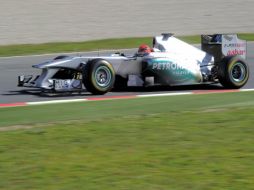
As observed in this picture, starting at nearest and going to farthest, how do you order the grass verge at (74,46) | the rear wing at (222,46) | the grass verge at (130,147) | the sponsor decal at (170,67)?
the grass verge at (130,147) < the sponsor decal at (170,67) < the rear wing at (222,46) < the grass verge at (74,46)

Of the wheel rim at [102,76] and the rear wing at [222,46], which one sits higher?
the rear wing at [222,46]

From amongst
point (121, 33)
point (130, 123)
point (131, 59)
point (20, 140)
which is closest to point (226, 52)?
point (131, 59)

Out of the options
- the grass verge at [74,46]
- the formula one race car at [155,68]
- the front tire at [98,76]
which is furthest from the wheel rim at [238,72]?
the grass verge at [74,46]

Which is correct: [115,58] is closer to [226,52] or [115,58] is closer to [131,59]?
[131,59]

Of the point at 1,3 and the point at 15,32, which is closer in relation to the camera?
the point at 15,32

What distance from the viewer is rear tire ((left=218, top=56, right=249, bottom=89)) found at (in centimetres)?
1188

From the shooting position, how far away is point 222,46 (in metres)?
12.2

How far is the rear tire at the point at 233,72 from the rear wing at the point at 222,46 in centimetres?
34

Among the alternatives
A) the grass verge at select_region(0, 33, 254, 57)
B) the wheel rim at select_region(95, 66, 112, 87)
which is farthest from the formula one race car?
the grass verge at select_region(0, 33, 254, 57)

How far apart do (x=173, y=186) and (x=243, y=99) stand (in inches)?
209

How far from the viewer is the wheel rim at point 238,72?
12.0 m

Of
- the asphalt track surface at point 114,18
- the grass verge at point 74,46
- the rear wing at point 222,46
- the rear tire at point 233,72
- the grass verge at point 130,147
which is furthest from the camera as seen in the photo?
the asphalt track surface at point 114,18

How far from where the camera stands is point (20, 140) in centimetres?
707

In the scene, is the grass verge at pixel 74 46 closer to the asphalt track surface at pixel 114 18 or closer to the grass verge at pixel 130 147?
the asphalt track surface at pixel 114 18
